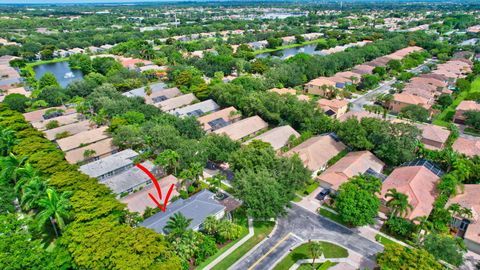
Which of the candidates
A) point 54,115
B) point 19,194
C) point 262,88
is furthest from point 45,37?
point 19,194

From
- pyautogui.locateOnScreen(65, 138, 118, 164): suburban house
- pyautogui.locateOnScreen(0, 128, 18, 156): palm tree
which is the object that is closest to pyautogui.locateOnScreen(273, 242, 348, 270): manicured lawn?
pyautogui.locateOnScreen(65, 138, 118, 164): suburban house

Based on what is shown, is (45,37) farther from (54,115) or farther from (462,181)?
(462,181)

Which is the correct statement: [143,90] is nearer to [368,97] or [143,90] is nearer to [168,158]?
[168,158]

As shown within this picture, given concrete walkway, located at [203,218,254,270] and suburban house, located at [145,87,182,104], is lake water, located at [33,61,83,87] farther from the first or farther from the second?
concrete walkway, located at [203,218,254,270]

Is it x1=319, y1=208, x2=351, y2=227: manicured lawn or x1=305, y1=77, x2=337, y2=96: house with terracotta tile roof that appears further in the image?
x1=305, y1=77, x2=337, y2=96: house with terracotta tile roof

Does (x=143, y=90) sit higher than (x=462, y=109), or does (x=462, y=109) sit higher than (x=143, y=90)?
(x=143, y=90)

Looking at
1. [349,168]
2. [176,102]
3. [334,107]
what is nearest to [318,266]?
[349,168]

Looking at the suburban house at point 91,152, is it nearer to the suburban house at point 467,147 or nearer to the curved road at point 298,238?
the curved road at point 298,238
